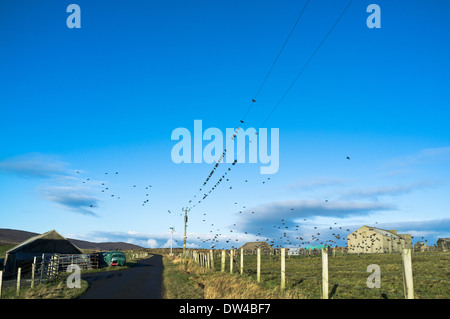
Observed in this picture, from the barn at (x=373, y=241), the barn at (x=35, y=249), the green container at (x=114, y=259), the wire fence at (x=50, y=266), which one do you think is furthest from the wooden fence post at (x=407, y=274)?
the barn at (x=373, y=241)

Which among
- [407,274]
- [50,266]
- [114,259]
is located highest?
[407,274]

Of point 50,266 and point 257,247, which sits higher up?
point 50,266

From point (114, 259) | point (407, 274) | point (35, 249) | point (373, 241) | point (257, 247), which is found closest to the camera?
point (407, 274)

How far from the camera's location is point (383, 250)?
73.6 metres

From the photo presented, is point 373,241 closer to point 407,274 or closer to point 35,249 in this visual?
point 35,249

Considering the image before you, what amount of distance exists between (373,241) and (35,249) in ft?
216

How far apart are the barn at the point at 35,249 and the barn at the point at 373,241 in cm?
6198

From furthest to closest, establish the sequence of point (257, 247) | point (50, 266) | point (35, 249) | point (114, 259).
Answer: point (257, 247)
point (114, 259)
point (35, 249)
point (50, 266)

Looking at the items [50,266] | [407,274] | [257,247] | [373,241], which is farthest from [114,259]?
[257,247]

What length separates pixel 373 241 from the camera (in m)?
73.5

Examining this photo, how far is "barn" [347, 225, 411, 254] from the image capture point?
74.2 meters

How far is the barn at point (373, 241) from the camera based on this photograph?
74188 mm
